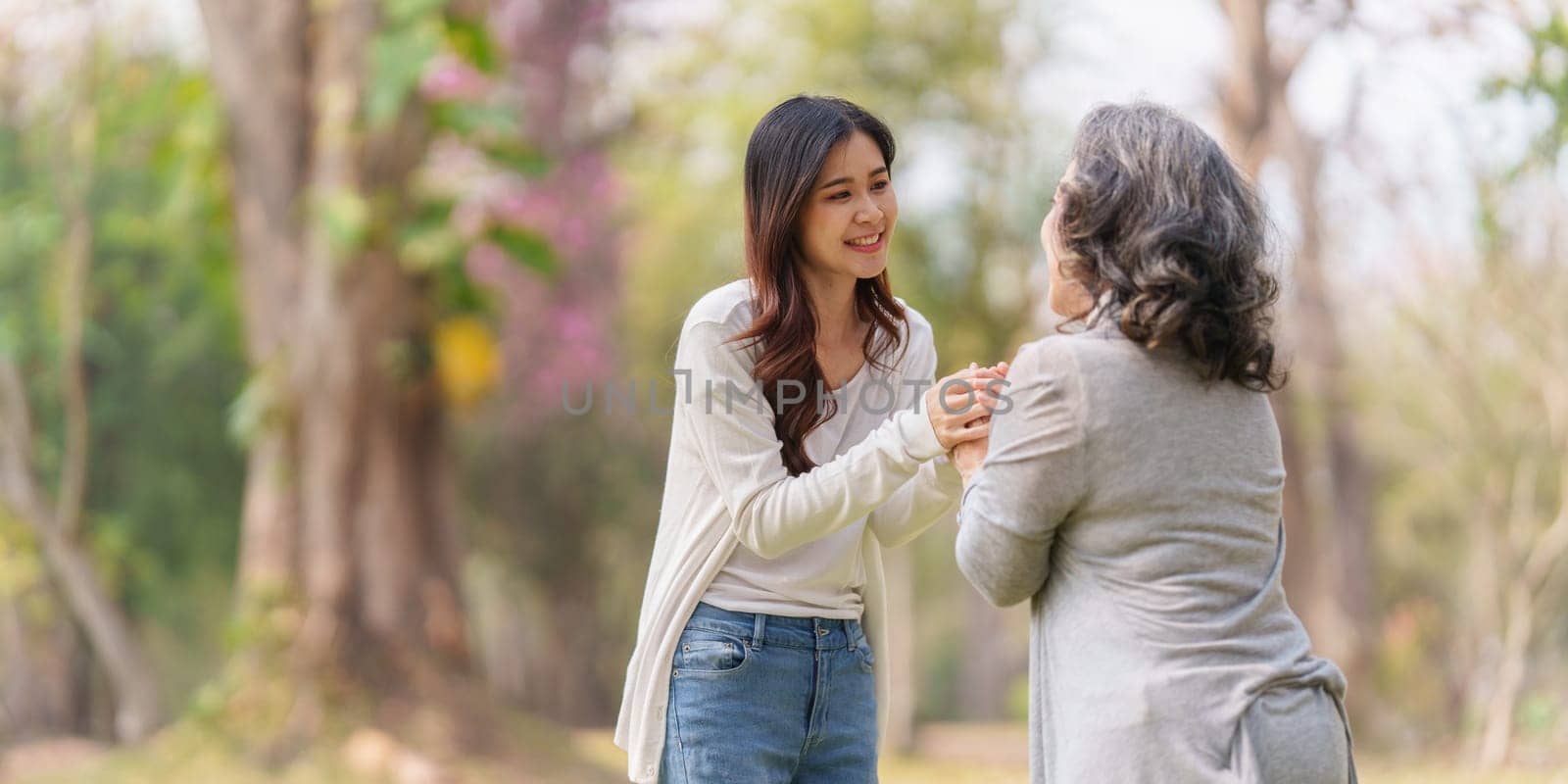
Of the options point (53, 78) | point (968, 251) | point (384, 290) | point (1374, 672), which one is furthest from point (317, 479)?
point (1374, 672)

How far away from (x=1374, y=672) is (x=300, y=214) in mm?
6302

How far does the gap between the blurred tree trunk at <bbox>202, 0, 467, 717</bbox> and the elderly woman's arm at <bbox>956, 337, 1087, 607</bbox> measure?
4.12 m

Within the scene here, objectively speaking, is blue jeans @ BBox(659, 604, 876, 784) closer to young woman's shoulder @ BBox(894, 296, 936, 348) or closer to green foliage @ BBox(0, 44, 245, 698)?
young woman's shoulder @ BBox(894, 296, 936, 348)

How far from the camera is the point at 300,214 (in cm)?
574

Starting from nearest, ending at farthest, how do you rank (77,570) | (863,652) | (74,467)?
1. (863,652)
2. (74,467)
3. (77,570)

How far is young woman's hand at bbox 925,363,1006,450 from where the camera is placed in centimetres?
186

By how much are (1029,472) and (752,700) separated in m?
0.56

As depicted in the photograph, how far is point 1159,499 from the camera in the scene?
5.32 ft

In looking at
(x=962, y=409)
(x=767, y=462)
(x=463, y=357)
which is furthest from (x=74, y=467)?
(x=962, y=409)

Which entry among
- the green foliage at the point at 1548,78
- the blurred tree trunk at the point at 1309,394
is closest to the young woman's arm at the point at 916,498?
the green foliage at the point at 1548,78

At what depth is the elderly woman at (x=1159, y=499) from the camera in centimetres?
160

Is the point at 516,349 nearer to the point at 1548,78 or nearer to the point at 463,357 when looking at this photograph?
the point at 463,357

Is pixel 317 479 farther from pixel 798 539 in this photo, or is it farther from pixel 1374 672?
pixel 1374 672

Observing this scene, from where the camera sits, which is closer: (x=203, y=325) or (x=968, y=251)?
(x=203, y=325)
